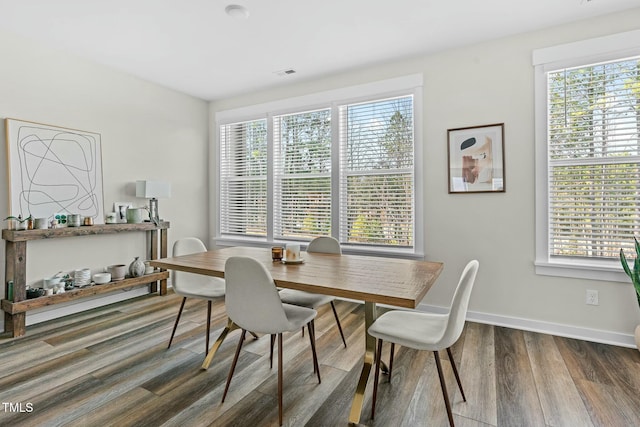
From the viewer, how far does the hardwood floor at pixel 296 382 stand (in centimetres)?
177

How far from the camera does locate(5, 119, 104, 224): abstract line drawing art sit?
297cm

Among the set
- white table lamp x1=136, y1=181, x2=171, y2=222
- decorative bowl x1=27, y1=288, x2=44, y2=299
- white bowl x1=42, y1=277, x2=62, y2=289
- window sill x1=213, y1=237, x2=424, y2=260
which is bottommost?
decorative bowl x1=27, y1=288, x2=44, y2=299

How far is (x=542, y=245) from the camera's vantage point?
288 centimetres

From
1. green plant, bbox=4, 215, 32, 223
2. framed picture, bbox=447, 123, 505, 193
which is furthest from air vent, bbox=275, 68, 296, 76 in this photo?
green plant, bbox=4, 215, 32, 223

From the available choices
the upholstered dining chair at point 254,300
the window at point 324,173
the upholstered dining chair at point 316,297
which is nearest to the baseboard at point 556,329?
the window at point 324,173

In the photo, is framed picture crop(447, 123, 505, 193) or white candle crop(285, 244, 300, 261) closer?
white candle crop(285, 244, 300, 261)

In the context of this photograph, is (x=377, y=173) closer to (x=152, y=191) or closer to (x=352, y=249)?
(x=352, y=249)

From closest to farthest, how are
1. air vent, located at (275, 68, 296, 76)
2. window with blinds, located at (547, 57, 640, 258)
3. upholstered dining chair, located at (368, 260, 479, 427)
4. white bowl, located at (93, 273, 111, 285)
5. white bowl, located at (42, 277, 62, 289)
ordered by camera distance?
1. upholstered dining chair, located at (368, 260, 479, 427)
2. window with blinds, located at (547, 57, 640, 258)
3. white bowl, located at (42, 277, 62, 289)
4. white bowl, located at (93, 273, 111, 285)
5. air vent, located at (275, 68, 296, 76)

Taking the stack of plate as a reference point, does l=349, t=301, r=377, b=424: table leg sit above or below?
below

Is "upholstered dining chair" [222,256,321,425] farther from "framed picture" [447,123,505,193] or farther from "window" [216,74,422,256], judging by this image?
"framed picture" [447,123,505,193]

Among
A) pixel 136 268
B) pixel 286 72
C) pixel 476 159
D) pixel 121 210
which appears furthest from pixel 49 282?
pixel 476 159

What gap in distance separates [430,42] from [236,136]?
2.86m

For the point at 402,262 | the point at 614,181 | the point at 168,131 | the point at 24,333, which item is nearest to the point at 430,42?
the point at 614,181

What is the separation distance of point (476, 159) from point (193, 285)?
9.21ft
